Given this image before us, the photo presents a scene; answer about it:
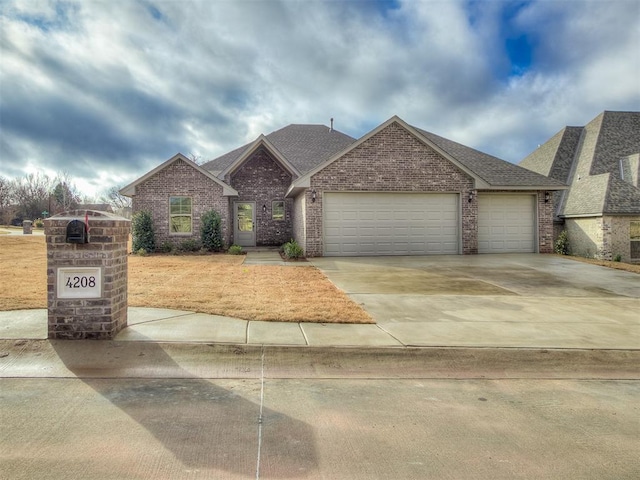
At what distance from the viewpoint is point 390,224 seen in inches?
656

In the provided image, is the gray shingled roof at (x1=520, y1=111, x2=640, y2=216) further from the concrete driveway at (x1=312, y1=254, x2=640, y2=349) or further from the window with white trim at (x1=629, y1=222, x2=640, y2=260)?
the concrete driveway at (x1=312, y1=254, x2=640, y2=349)

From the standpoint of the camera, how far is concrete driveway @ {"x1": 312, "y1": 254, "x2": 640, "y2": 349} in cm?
544

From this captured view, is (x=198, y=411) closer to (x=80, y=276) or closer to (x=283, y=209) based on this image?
(x=80, y=276)

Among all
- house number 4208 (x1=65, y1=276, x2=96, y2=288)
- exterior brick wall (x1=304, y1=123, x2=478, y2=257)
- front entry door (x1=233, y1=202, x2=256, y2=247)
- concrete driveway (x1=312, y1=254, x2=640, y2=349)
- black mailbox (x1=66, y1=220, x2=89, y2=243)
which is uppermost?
exterior brick wall (x1=304, y1=123, x2=478, y2=257)

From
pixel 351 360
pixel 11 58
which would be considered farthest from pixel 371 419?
pixel 11 58

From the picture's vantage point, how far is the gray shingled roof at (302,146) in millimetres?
21547

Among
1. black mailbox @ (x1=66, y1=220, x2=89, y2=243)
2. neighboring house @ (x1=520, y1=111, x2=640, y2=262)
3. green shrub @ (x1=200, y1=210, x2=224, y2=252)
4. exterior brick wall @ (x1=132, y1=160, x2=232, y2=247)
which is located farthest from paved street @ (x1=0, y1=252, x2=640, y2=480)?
neighboring house @ (x1=520, y1=111, x2=640, y2=262)

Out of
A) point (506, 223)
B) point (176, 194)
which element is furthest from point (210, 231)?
point (506, 223)

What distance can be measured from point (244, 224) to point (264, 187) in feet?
7.36

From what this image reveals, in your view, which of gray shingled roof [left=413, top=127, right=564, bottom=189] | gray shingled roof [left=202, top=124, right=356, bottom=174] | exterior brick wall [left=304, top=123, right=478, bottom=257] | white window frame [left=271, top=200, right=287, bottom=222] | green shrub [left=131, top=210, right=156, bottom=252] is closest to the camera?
exterior brick wall [left=304, top=123, right=478, bottom=257]

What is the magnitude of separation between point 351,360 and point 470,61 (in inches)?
575

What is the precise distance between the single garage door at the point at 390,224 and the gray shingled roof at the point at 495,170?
7.27 ft

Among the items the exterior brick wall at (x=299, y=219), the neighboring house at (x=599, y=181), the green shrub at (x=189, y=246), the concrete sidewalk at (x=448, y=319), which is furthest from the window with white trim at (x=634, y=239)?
the green shrub at (x=189, y=246)

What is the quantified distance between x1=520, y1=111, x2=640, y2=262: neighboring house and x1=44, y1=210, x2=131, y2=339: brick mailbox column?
19.9m
